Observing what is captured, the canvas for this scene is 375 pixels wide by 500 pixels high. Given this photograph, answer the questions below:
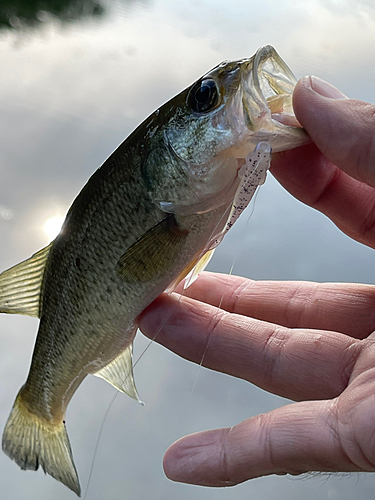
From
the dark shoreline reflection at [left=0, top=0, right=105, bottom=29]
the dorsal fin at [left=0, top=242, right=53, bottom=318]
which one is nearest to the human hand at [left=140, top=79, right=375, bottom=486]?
the dorsal fin at [left=0, top=242, right=53, bottom=318]

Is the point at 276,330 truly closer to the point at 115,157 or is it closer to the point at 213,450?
the point at 213,450

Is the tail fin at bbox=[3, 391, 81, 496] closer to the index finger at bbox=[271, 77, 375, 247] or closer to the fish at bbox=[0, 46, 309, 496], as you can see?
the fish at bbox=[0, 46, 309, 496]

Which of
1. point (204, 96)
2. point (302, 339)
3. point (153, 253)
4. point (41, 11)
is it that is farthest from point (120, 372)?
point (41, 11)

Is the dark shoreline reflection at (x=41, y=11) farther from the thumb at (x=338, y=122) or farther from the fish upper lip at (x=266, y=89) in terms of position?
the thumb at (x=338, y=122)

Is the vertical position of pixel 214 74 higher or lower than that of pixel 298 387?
higher

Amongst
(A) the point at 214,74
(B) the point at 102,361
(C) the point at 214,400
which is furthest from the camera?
(C) the point at 214,400

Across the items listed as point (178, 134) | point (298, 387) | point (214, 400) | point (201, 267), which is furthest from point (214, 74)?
point (214, 400)

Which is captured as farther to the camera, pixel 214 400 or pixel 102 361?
pixel 214 400
